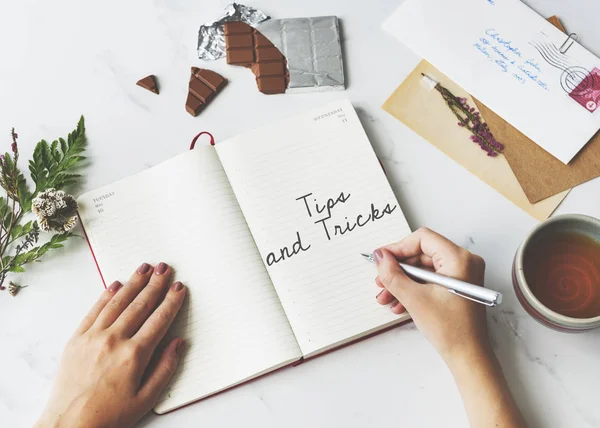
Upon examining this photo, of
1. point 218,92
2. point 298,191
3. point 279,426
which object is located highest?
point 218,92

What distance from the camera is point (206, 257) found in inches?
30.9

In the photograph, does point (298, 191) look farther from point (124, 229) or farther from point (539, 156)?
point (539, 156)

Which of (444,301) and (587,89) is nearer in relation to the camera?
(444,301)

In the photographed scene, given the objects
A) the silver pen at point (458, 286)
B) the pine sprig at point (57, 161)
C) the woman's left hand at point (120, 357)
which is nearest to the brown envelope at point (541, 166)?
the silver pen at point (458, 286)

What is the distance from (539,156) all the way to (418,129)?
18 centimetres

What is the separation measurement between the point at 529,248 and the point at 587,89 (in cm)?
31

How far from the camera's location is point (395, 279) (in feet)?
2.36

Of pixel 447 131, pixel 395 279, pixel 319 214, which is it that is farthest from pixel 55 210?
A: pixel 447 131

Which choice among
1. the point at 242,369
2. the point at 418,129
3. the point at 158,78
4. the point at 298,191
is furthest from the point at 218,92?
the point at 242,369

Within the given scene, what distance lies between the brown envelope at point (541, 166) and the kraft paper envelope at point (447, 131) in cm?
1

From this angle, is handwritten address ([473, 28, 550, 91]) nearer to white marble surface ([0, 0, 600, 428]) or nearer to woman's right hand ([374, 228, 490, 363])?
white marble surface ([0, 0, 600, 428])

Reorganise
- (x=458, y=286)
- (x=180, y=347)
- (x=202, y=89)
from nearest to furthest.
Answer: (x=458, y=286)
(x=180, y=347)
(x=202, y=89)

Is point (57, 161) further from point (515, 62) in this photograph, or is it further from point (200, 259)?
point (515, 62)

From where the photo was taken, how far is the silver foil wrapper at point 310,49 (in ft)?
2.85
